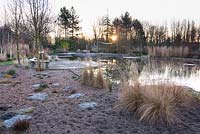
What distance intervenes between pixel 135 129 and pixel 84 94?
188cm

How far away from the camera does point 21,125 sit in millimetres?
2574

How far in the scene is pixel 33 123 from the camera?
2748 mm

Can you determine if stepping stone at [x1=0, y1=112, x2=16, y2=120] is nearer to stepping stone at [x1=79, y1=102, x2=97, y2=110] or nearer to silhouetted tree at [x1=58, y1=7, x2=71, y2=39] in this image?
stepping stone at [x1=79, y1=102, x2=97, y2=110]

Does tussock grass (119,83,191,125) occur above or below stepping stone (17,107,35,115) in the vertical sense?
above

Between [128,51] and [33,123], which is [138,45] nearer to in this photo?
[128,51]

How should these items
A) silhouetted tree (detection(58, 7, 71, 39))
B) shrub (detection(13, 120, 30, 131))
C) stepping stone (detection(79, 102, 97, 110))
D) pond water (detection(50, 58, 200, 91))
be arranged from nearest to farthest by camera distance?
shrub (detection(13, 120, 30, 131))
stepping stone (detection(79, 102, 97, 110))
pond water (detection(50, 58, 200, 91))
silhouetted tree (detection(58, 7, 71, 39))

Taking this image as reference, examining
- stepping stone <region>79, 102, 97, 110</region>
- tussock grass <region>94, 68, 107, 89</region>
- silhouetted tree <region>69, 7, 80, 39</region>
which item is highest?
silhouetted tree <region>69, 7, 80, 39</region>

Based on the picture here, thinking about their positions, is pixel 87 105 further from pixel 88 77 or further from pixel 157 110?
pixel 88 77

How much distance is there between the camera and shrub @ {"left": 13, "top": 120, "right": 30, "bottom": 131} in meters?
2.54

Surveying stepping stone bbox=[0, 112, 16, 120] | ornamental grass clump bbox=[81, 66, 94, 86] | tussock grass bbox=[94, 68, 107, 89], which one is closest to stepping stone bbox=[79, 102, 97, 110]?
stepping stone bbox=[0, 112, 16, 120]

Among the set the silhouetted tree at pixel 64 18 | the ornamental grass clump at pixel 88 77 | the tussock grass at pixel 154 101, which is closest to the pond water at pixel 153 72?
the tussock grass at pixel 154 101

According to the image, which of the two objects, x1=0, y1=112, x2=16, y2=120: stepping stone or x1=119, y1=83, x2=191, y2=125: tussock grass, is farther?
x1=0, y1=112, x2=16, y2=120: stepping stone

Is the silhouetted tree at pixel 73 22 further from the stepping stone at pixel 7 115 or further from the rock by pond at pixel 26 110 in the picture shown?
the stepping stone at pixel 7 115

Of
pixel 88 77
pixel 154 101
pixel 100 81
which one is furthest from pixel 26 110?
pixel 88 77
